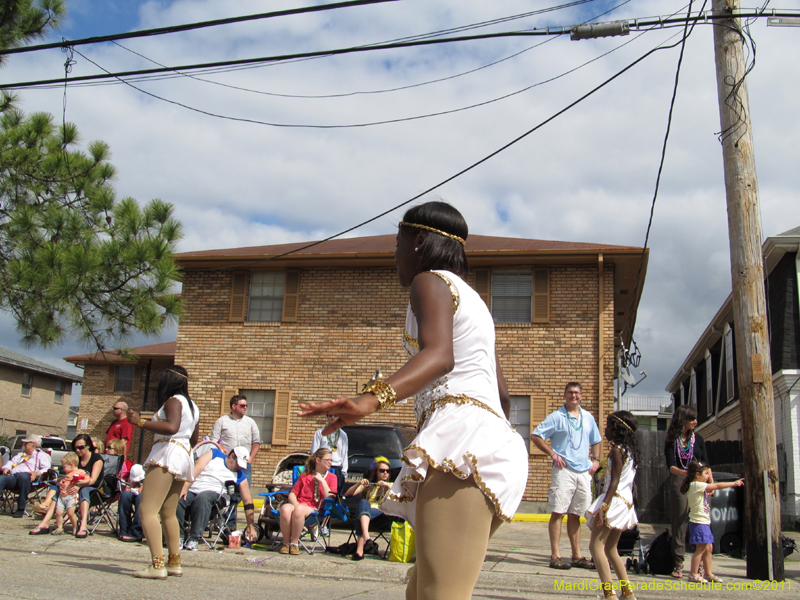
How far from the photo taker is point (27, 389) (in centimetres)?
3703

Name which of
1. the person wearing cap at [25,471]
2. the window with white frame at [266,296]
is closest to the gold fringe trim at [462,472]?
the person wearing cap at [25,471]

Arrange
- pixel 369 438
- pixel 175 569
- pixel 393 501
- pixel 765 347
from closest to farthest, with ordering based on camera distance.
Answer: pixel 393 501, pixel 175 569, pixel 765 347, pixel 369 438

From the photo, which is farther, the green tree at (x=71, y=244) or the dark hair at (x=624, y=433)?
the green tree at (x=71, y=244)

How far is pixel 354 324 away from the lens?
60.7 feet

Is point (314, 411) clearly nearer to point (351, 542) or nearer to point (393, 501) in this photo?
point (393, 501)

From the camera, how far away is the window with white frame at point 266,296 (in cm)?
1919

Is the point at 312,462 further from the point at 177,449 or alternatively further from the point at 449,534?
the point at 449,534

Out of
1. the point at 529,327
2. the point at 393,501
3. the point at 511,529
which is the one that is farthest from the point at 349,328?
the point at 393,501

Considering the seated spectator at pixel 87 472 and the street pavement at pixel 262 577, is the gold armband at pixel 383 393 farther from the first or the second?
the seated spectator at pixel 87 472

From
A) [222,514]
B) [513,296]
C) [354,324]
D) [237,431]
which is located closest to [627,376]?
[513,296]

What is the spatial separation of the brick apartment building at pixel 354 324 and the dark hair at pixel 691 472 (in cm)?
951

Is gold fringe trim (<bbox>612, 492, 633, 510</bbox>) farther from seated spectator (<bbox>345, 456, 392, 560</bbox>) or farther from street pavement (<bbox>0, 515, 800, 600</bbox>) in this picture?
seated spectator (<bbox>345, 456, 392, 560</bbox>)

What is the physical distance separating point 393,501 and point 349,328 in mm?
16417

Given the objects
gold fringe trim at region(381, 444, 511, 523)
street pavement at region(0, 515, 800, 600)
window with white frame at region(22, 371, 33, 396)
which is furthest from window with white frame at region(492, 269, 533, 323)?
window with white frame at region(22, 371, 33, 396)
